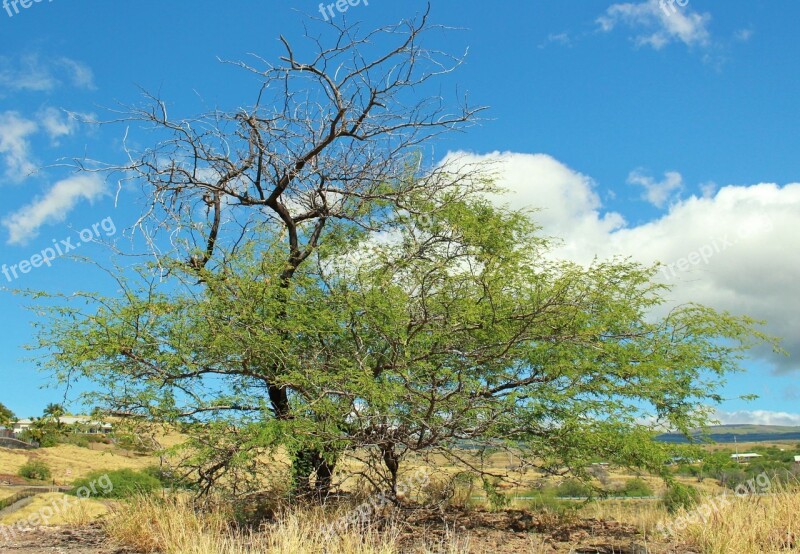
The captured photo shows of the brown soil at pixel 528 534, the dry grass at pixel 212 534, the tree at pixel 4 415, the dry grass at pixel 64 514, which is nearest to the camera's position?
the dry grass at pixel 212 534

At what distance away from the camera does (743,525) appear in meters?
8.82

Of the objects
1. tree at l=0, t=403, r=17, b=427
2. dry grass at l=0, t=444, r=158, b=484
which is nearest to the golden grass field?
dry grass at l=0, t=444, r=158, b=484

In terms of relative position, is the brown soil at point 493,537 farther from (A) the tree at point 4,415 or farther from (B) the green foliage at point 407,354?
(A) the tree at point 4,415

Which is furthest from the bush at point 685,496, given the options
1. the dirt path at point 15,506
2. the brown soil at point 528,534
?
the dirt path at point 15,506

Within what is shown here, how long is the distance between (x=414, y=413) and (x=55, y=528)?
7250 mm

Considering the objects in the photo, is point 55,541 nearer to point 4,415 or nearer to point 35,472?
point 35,472

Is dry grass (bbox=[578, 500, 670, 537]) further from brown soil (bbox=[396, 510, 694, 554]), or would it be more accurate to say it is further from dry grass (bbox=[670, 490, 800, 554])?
dry grass (bbox=[670, 490, 800, 554])

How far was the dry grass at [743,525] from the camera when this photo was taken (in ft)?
27.5

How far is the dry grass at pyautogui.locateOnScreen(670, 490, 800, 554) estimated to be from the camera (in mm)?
8367

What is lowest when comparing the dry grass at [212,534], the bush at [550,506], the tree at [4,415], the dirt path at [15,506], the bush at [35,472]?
the bush at [550,506]

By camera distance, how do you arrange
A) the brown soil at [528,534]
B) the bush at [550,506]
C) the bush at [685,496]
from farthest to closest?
the bush at [550,506], the bush at [685,496], the brown soil at [528,534]

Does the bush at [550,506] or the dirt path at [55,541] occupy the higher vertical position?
the dirt path at [55,541]

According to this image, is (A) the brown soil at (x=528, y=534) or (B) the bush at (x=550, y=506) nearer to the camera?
(A) the brown soil at (x=528, y=534)

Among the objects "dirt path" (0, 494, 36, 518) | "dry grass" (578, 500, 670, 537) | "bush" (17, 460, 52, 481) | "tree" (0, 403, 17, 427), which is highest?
"tree" (0, 403, 17, 427)
